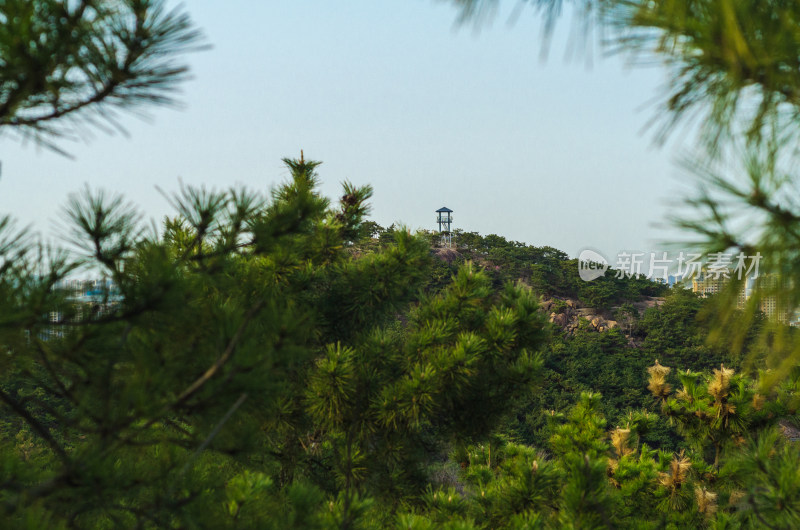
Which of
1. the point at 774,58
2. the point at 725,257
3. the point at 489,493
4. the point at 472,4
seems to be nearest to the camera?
the point at 774,58

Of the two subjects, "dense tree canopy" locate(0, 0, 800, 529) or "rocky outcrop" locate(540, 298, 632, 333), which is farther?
"rocky outcrop" locate(540, 298, 632, 333)

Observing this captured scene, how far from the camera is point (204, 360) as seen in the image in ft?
4.85

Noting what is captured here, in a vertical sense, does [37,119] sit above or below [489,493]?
above

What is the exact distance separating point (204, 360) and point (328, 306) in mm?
2072

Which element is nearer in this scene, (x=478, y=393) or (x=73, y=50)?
(x=73, y=50)

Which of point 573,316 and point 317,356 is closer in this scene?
point 317,356

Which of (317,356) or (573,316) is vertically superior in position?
(573,316)

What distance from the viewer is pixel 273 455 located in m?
3.79

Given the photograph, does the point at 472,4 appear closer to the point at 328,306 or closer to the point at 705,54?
the point at 705,54

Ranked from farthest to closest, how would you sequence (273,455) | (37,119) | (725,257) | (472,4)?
(273,455)
(472,4)
(37,119)
(725,257)

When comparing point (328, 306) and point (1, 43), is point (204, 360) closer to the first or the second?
point (1, 43)

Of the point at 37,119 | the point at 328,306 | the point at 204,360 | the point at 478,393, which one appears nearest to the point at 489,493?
the point at 478,393

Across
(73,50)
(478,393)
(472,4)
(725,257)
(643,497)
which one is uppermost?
(472,4)

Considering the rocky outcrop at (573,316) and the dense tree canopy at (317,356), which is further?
the rocky outcrop at (573,316)
